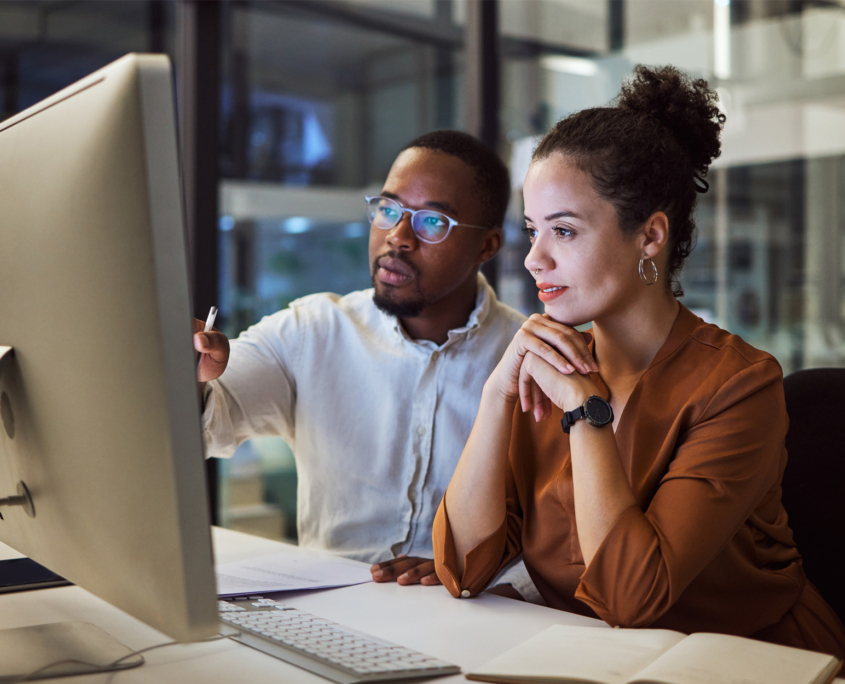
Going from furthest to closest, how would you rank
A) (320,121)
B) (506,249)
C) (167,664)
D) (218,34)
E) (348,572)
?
(320,121) → (218,34) → (506,249) → (348,572) → (167,664)

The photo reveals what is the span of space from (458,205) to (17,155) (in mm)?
1118

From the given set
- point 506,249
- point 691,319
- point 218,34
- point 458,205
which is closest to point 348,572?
point 691,319

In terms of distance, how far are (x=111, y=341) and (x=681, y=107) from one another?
3.46 feet

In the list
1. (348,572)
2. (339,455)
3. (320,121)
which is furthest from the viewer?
(320,121)

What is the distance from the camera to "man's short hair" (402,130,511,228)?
185 cm

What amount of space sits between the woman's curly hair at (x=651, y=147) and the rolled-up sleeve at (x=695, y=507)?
27 centimetres

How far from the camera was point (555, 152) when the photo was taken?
1.34 metres

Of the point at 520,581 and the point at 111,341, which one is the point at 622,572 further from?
the point at 111,341

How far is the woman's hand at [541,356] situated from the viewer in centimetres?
126

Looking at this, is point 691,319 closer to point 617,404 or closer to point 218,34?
point 617,404

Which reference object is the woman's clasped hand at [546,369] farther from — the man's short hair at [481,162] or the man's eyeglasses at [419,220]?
the man's short hair at [481,162]

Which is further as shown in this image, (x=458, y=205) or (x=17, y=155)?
(x=458, y=205)

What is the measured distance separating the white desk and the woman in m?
0.08

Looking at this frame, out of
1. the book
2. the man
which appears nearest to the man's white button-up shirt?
the man
